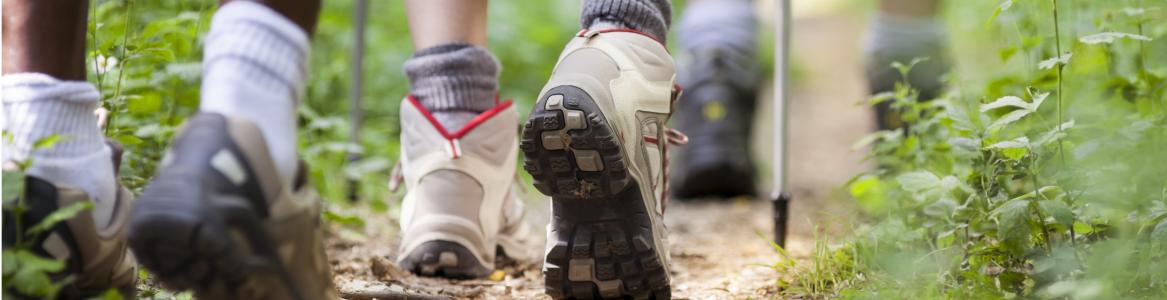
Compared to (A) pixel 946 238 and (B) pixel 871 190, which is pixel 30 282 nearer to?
(A) pixel 946 238

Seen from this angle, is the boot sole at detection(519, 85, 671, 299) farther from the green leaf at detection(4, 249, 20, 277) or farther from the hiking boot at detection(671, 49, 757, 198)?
the hiking boot at detection(671, 49, 757, 198)

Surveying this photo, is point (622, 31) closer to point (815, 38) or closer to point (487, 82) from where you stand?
point (487, 82)

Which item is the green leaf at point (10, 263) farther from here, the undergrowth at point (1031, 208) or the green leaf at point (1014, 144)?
the green leaf at point (1014, 144)

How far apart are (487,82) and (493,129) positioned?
91 mm

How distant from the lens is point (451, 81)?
1.63 meters

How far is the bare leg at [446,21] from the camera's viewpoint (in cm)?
164

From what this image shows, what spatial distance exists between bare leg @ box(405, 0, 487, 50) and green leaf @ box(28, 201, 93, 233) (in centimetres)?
70

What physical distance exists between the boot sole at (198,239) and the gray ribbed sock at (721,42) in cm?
232

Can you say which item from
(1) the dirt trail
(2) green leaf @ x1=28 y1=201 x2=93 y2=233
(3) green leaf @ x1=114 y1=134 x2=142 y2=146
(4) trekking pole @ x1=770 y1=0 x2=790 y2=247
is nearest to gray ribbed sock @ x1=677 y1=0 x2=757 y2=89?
(1) the dirt trail

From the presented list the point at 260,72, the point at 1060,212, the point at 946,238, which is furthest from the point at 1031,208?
the point at 260,72

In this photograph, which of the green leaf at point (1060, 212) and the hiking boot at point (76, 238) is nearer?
the hiking boot at point (76, 238)

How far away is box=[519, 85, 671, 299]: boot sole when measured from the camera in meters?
1.18

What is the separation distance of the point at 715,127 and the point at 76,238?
2.23 m

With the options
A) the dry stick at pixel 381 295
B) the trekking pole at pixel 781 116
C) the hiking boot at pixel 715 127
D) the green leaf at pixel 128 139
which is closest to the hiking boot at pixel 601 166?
the dry stick at pixel 381 295
